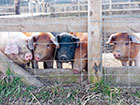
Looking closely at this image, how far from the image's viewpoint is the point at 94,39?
2.95 m

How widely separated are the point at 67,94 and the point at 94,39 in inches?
36.3

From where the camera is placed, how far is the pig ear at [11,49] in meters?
3.70

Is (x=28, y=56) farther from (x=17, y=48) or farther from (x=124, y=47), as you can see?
(x=124, y=47)

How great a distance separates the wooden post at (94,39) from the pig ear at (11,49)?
1.53 meters

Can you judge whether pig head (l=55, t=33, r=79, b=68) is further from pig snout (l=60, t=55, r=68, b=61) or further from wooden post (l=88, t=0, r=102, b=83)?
wooden post (l=88, t=0, r=102, b=83)

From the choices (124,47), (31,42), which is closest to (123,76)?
(124,47)

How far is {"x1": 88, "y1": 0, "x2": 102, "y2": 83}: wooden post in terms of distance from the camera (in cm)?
288

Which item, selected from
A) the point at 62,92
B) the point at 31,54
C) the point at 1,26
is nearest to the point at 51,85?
the point at 62,92

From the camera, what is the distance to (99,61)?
3008 millimetres

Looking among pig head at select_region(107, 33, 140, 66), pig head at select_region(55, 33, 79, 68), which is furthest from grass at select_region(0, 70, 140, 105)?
pig head at select_region(107, 33, 140, 66)

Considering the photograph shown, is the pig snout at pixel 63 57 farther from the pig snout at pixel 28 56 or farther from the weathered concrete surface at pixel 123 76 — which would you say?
the weathered concrete surface at pixel 123 76

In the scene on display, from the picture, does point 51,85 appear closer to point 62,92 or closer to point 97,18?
point 62,92

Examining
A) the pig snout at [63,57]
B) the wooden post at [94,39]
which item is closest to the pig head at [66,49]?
the pig snout at [63,57]

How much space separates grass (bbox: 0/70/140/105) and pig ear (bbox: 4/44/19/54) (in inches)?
26.4
